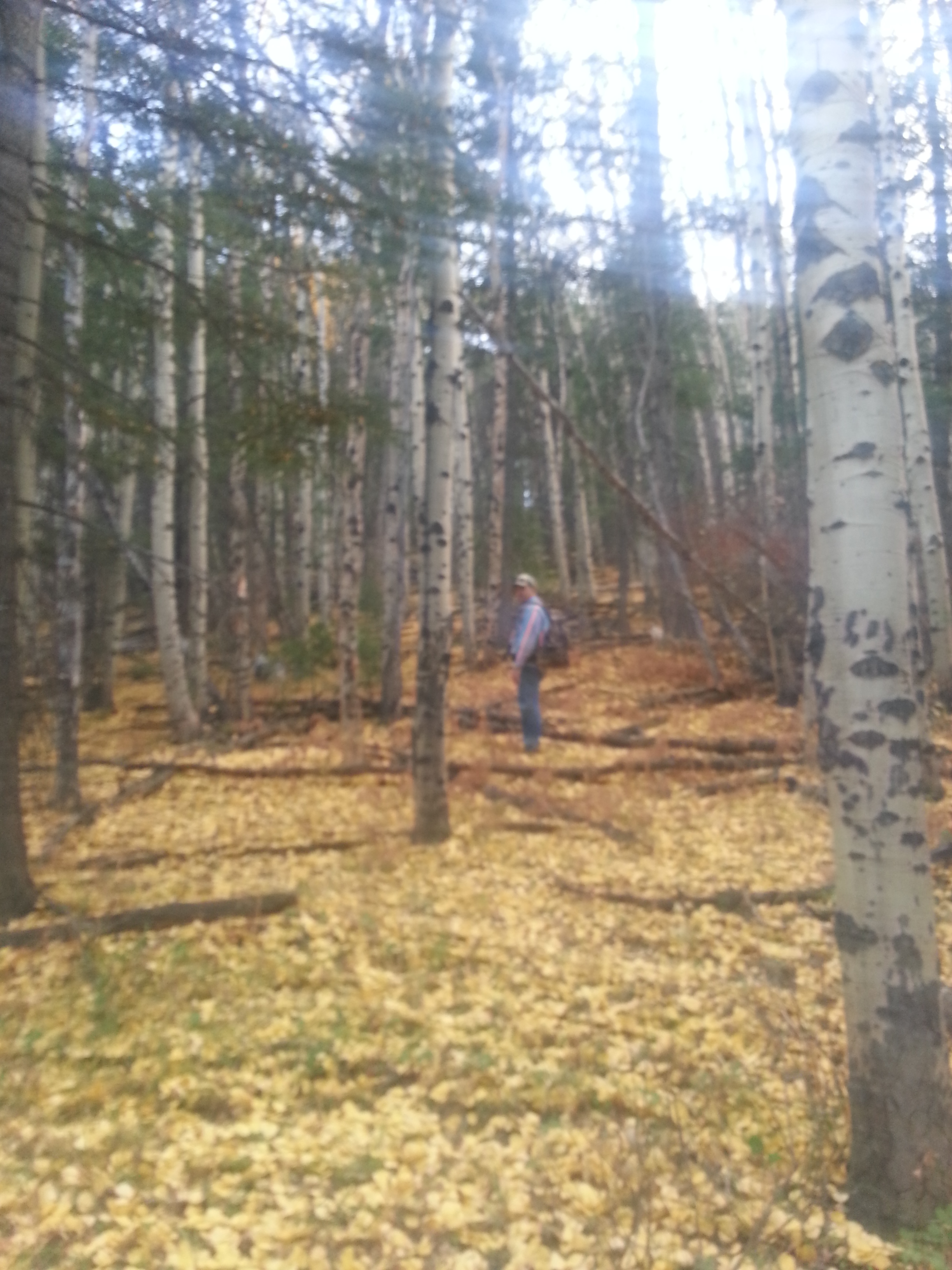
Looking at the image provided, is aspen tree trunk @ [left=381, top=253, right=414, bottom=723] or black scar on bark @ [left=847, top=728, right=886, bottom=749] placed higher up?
aspen tree trunk @ [left=381, top=253, right=414, bottom=723]

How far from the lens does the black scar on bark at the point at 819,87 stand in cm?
335

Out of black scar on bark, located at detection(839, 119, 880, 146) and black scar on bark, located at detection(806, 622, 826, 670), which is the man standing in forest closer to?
black scar on bark, located at detection(806, 622, 826, 670)

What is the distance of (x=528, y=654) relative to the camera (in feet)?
32.1

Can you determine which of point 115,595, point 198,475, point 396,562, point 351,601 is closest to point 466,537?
point 396,562

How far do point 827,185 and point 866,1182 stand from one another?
328 centimetres

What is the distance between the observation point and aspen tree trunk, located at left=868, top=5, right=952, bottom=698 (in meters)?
10.4

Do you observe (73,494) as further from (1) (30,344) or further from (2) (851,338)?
(2) (851,338)

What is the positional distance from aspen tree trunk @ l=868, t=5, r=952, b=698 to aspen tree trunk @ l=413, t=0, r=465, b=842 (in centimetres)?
527

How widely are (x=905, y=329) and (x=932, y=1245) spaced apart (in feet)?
32.3

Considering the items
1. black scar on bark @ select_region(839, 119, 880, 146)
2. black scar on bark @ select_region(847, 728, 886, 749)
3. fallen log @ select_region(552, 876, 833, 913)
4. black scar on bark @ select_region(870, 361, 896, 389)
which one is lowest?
fallen log @ select_region(552, 876, 833, 913)

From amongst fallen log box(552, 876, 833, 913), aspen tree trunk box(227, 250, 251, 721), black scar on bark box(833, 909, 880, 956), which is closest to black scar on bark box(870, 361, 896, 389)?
black scar on bark box(833, 909, 880, 956)

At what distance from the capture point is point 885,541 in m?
3.20

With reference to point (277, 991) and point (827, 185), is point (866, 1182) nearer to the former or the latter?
point (277, 991)

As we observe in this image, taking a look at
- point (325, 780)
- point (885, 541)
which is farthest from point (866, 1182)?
point (325, 780)
